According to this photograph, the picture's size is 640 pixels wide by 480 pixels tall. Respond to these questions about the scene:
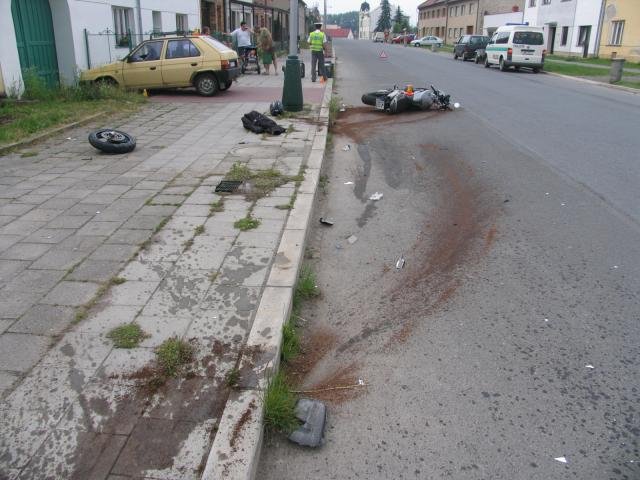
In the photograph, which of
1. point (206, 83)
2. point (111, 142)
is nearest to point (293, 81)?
point (206, 83)

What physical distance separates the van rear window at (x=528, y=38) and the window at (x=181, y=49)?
755 inches

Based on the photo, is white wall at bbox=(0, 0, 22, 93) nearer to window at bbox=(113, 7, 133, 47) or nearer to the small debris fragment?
window at bbox=(113, 7, 133, 47)

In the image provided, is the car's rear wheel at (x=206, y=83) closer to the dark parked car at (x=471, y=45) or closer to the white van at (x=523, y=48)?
the white van at (x=523, y=48)

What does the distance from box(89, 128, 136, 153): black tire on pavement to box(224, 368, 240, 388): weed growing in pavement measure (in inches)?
256

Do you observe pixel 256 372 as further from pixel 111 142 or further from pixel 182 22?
pixel 182 22

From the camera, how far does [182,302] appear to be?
423cm

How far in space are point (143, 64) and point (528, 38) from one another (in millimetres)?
20997

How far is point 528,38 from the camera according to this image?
29.0 metres

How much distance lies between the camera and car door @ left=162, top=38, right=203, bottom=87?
15664 millimetres

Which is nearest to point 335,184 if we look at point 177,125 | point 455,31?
point 177,125

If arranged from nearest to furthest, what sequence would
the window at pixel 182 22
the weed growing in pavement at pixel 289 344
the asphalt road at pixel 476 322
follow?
the asphalt road at pixel 476 322 → the weed growing in pavement at pixel 289 344 → the window at pixel 182 22

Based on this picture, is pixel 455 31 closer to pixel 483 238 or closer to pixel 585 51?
pixel 585 51

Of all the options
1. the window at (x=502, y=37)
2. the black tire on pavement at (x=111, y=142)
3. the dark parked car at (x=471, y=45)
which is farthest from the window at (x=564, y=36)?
the black tire on pavement at (x=111, y=142)

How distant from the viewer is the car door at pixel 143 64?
15.6 m
